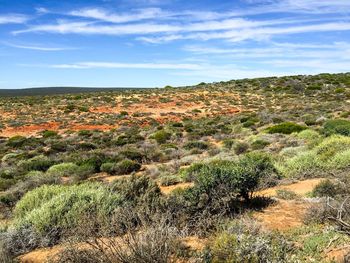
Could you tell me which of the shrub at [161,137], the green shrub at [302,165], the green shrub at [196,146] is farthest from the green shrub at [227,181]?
the shrub at [161,137]

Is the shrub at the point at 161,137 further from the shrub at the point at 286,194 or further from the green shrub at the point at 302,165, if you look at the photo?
the shrub at the point at 286,194

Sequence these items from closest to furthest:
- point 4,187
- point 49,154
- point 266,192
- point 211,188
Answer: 1. point 211,188
2. point 266,192
3. point 4,187
4. point 49,154

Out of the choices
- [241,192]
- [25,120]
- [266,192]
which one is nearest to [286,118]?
[266,192]

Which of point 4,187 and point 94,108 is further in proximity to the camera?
point 94,108

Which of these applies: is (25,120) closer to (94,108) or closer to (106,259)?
(94,108)

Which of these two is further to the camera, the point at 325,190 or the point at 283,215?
the point at 325,190

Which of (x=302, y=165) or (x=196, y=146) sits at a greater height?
(x=302, y=165)

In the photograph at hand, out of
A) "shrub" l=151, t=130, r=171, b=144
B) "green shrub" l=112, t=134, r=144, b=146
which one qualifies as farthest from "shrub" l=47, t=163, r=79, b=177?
"shrub" l=151, t=130, r=171, b=144

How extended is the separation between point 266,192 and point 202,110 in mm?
33418

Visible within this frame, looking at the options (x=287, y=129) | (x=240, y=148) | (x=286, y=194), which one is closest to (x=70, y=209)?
(x=286, y=194)

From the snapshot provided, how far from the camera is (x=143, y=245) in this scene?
473cm

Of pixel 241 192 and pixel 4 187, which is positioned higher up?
pixel 241 192

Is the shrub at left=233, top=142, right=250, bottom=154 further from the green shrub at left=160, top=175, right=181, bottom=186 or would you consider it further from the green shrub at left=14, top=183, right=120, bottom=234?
the green shrub at left=14, top=183, right=120, bottom=234

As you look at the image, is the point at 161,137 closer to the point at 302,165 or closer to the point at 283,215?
the point at 302,165
